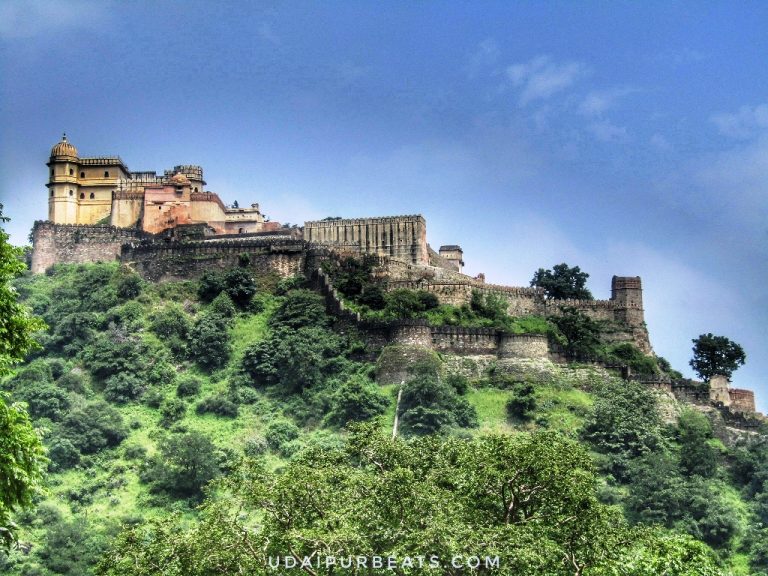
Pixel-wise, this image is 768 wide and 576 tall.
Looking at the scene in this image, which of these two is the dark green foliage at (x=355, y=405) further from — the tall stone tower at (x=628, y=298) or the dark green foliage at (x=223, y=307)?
the tall stone tower at (x=628, y=298)

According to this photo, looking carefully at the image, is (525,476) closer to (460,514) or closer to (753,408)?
(460,514)

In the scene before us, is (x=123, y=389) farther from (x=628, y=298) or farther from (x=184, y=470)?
(x=628, y=298)

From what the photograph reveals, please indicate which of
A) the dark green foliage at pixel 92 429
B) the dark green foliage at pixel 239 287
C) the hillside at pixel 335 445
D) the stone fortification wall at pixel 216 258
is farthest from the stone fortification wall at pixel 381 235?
the dark green foliage at pixel 92 429

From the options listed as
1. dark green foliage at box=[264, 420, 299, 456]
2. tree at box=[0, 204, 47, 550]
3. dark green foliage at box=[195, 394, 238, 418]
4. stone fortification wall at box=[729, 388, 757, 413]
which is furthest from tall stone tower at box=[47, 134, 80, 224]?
tree at box=[0, 204, 47, 550]

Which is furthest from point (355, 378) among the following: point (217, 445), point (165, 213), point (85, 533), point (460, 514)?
point (460, 514)

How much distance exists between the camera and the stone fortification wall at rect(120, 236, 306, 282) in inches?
3130

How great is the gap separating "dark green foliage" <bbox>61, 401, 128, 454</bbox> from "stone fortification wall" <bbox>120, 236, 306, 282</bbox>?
1618 centimetres

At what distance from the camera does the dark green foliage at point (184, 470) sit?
59188 millimetres

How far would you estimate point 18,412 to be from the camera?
2588cm

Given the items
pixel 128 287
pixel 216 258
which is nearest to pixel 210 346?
pixel 128 287

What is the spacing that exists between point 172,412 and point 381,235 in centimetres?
2333

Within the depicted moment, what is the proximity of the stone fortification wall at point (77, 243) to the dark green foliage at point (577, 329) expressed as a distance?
2642 cm

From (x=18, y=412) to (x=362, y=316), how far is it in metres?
47.6

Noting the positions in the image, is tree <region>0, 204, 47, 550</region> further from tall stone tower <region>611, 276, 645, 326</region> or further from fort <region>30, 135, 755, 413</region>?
tall stone tower <region>611, 276, 645, 326</region>
